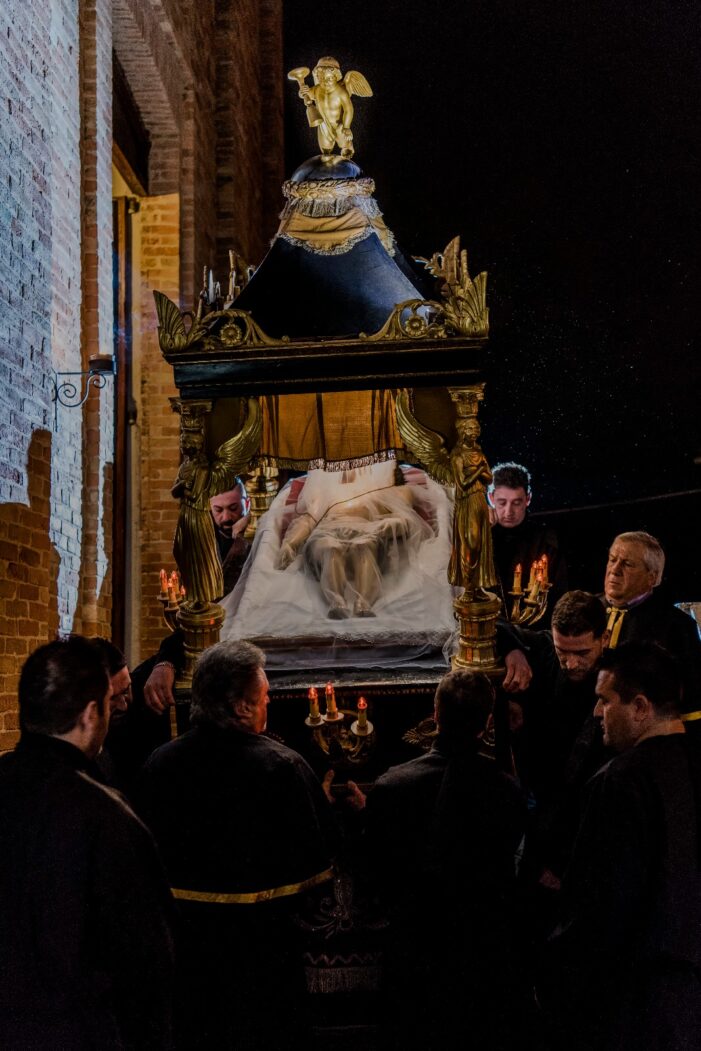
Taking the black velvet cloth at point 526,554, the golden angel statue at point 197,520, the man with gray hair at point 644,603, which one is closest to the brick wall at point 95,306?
the golden angel statue at point 197,520

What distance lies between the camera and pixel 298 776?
372cm

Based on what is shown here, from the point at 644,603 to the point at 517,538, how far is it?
1.49 metres

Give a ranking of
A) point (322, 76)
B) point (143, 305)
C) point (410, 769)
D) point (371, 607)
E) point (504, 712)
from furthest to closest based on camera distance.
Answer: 1. point (143, 305)
2. point (322, 76)
3. point (371, 607)
4. point (504, 712)
5. point (410, 769)

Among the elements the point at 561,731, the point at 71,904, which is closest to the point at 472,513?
the point at 561,731

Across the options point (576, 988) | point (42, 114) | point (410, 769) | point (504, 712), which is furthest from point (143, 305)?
point (576, 988)

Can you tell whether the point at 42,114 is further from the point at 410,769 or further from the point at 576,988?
the point at 576,988

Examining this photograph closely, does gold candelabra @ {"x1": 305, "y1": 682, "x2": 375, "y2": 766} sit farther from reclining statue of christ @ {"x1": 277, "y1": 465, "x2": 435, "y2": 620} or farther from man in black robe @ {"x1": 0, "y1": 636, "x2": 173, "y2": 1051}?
man in black robe @ {"x1": 0, "y1": 636, "x2": 173, "y2": 1051}

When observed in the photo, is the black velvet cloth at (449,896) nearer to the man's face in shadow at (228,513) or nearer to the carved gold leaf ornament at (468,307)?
the carved gold leaf ornament at (468,307)

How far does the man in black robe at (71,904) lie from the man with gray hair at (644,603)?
296cm

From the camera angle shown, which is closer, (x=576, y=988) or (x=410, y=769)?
(x=576, y=988)

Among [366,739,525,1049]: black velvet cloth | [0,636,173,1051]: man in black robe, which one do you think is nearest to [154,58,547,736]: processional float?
[366,739,525,1049]: black velvet cloth

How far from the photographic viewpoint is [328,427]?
6.32 m

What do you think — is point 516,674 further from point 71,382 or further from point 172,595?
point 71,382

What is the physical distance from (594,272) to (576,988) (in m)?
11.4
